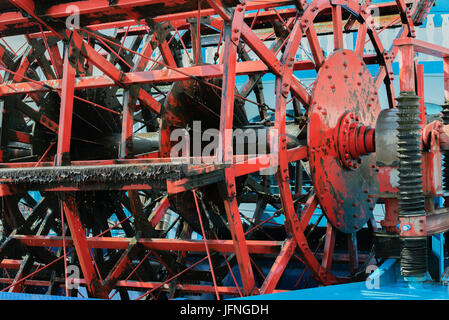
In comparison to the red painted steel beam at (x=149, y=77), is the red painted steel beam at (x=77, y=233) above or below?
below

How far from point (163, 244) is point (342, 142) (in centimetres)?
217

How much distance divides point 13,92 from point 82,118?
968 millimetres

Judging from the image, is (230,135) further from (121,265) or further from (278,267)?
(121,265)

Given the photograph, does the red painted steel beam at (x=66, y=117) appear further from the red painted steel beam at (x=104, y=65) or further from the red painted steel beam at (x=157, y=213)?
the red painted steel beam at (x=157, y=213)

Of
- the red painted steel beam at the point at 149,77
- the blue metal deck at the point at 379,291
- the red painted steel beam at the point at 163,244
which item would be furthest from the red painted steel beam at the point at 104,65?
the blue metal deck at the point at 379,291

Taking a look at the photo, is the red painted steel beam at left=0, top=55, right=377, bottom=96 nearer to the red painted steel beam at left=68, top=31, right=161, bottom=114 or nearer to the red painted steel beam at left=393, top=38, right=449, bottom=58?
the red painted steel beam at left=68, top=31, right=161, bottom=114

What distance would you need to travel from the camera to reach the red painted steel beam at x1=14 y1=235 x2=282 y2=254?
5.20 meters

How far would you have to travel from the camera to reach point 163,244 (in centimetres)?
585

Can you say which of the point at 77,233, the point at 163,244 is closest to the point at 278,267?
the point at 163,244

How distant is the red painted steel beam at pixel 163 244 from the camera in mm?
5203

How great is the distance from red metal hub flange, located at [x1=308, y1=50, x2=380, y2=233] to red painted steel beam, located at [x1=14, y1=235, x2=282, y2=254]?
746 mm

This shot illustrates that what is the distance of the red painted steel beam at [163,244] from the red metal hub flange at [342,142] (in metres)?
0.75
